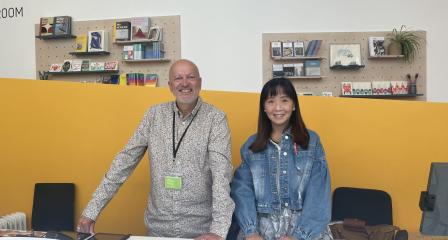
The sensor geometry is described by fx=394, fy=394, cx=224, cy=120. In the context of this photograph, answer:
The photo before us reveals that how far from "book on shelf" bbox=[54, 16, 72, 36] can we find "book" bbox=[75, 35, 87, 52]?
17 cm

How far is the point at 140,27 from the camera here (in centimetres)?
549

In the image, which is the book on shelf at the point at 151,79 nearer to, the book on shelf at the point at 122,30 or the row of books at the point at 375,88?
the book on shelf at the point at 122,30

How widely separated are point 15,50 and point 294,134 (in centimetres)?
550

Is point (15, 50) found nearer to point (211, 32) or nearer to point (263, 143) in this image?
point (211, 32)

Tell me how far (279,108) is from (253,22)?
11.9 ft

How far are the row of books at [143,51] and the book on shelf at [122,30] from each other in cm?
13

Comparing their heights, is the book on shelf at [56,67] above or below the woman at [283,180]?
above

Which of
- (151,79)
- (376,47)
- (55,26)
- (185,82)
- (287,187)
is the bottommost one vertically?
(287,187)

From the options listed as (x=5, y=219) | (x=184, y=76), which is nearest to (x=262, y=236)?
(x=184, y=76)

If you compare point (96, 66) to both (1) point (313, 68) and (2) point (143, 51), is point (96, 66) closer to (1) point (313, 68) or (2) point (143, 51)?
(2) point (143, 51)

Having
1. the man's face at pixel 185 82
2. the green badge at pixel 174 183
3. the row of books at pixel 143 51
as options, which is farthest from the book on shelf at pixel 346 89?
the green badge at pixel 174 183

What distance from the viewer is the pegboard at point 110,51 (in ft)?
17.9

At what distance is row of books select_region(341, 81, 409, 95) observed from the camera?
5031 millimetres

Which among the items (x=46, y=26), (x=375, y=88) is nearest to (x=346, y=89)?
(x=375, y=88)
